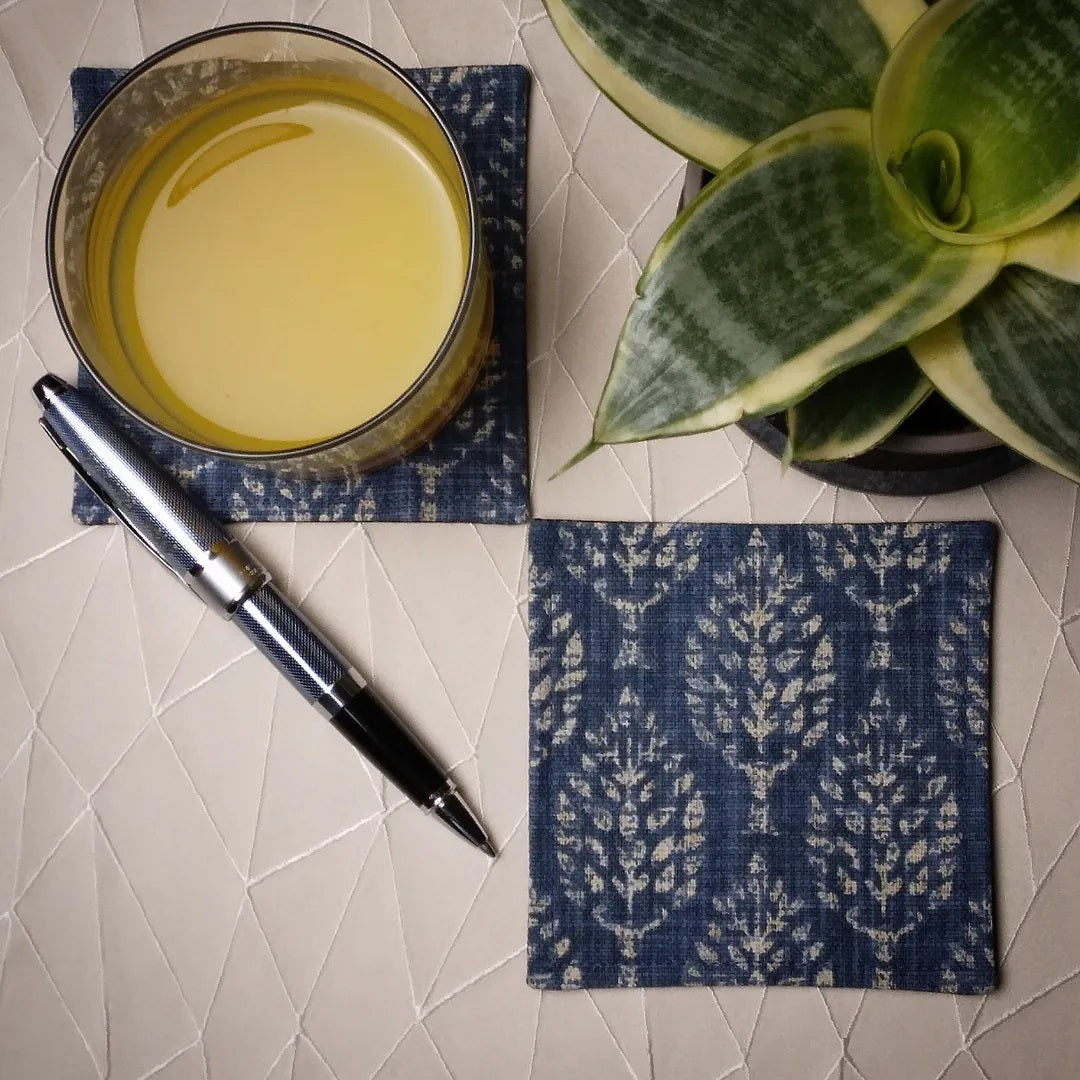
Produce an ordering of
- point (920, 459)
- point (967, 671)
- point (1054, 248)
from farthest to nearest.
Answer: point (967, 671) → point (920, 459) → point (1054, 248)

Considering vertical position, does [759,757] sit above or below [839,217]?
below

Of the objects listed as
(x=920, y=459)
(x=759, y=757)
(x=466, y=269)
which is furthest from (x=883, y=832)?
(x=466, y=269)

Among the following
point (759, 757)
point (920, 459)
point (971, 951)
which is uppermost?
point (920, 459)

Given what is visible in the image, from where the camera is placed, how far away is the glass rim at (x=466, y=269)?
0.33 metres

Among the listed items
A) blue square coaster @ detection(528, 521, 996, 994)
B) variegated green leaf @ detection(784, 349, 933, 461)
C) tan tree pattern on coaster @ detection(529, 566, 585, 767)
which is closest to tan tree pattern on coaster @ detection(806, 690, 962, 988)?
blue square coaster @ detection(528, 521, 996, 994)

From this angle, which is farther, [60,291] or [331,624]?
[331,624]

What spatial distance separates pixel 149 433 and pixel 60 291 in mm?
111

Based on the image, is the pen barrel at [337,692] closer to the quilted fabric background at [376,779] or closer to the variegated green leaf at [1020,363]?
the quilted fabric background at [376,779]

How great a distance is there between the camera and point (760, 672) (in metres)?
0.45

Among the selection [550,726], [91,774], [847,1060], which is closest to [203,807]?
[91,774]

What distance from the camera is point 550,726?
448 mm

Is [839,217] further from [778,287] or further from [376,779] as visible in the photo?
[376,779]

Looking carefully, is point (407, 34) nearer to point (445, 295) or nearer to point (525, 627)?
point (445, 295)

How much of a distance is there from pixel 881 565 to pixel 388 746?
0.70ft
